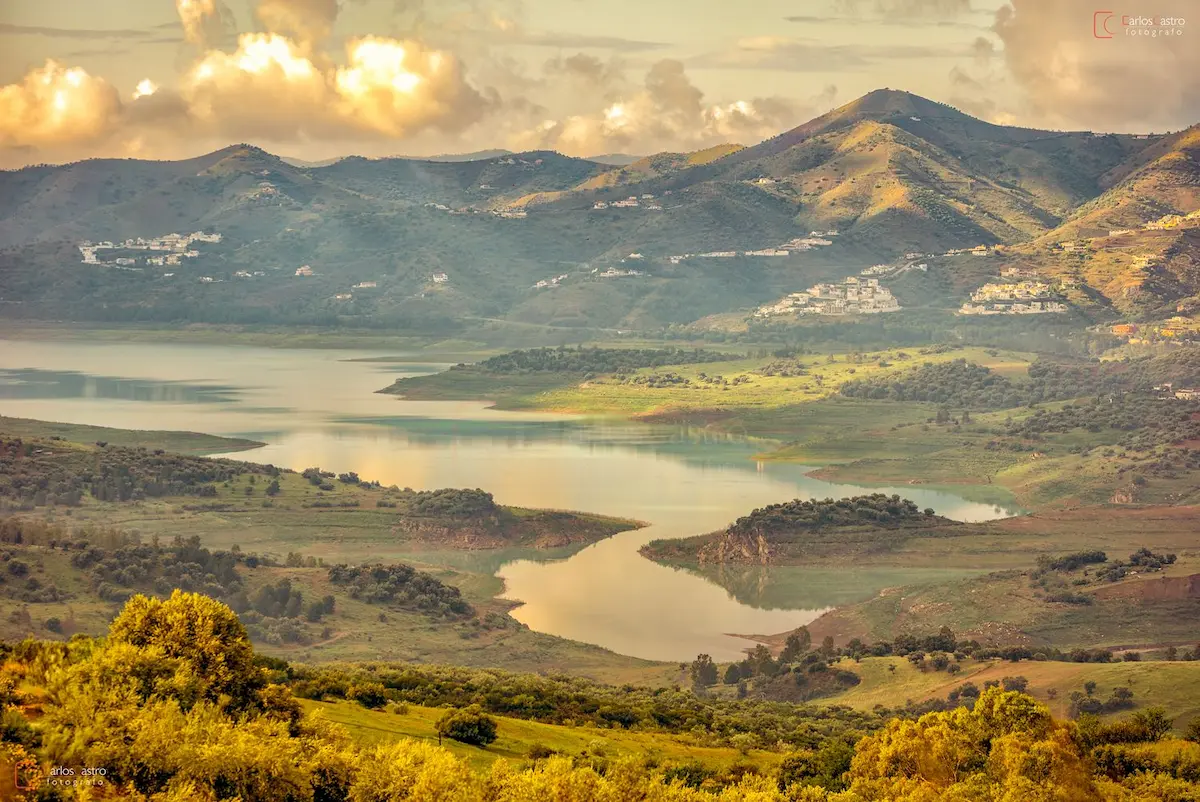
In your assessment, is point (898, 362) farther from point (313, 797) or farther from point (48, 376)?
point (313, 797)

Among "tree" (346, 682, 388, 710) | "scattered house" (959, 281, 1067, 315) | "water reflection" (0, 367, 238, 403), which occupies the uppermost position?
"scattered house" (959, 281, 1067, 315)

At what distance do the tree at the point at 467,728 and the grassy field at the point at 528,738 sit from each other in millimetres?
196

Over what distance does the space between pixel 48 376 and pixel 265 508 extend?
95618 millimetres

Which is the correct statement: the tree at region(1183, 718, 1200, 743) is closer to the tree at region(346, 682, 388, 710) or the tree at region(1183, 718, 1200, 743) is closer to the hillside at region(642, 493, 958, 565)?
the tree at region(346, 682, 388, 710)

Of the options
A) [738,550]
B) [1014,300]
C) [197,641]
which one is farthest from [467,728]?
[1014,300]

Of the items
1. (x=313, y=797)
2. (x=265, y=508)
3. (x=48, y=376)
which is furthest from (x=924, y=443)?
(x=48, y=376)

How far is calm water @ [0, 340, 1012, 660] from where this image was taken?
5800cm

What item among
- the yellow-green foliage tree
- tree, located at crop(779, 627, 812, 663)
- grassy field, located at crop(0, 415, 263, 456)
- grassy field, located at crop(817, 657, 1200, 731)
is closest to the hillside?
tree, located at crop(779, 627, 812, 663)

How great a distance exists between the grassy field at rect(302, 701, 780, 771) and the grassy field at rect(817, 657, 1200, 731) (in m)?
13.4

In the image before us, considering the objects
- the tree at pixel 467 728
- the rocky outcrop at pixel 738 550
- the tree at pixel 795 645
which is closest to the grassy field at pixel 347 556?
the tree at pixel 795 645

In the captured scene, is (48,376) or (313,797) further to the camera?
(48,376)

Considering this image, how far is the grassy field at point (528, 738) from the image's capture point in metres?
26.0

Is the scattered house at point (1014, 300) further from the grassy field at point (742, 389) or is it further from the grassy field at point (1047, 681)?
the grassy field at point (1047, 681)

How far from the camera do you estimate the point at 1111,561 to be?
62812 mm
